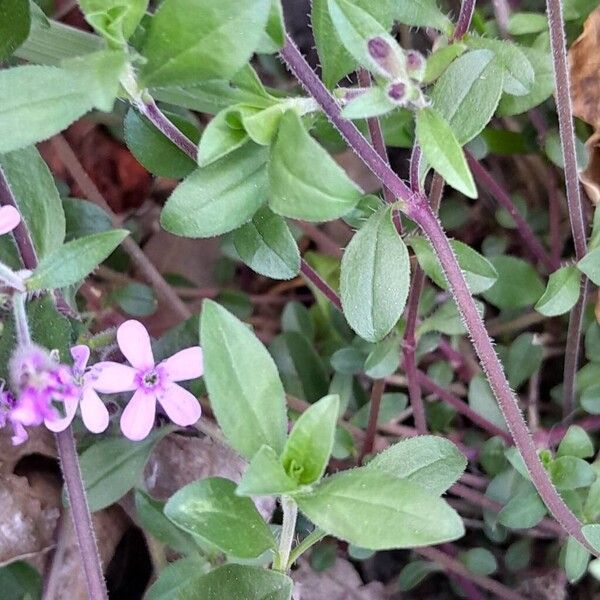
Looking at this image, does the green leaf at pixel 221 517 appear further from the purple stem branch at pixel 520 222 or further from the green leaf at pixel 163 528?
the purple stem branch at pixel 520 222

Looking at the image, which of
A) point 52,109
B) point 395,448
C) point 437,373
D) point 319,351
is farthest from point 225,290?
point 52,109

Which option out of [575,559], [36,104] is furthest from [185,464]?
[36,104]

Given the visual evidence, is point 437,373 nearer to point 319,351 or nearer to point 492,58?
point 319,351

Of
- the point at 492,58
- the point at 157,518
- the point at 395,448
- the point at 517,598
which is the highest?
the point at 492,58

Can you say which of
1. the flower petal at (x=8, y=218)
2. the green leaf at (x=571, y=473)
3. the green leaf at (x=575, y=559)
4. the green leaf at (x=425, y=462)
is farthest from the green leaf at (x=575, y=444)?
the flower petal at (x=8, y=218)

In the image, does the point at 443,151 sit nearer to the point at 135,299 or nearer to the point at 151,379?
the point at 151,379

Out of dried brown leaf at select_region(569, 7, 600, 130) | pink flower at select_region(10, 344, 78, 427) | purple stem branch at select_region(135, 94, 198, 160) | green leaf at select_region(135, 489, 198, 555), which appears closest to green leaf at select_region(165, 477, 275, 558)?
pink flower at select_region(10, 344, 78, 427)
